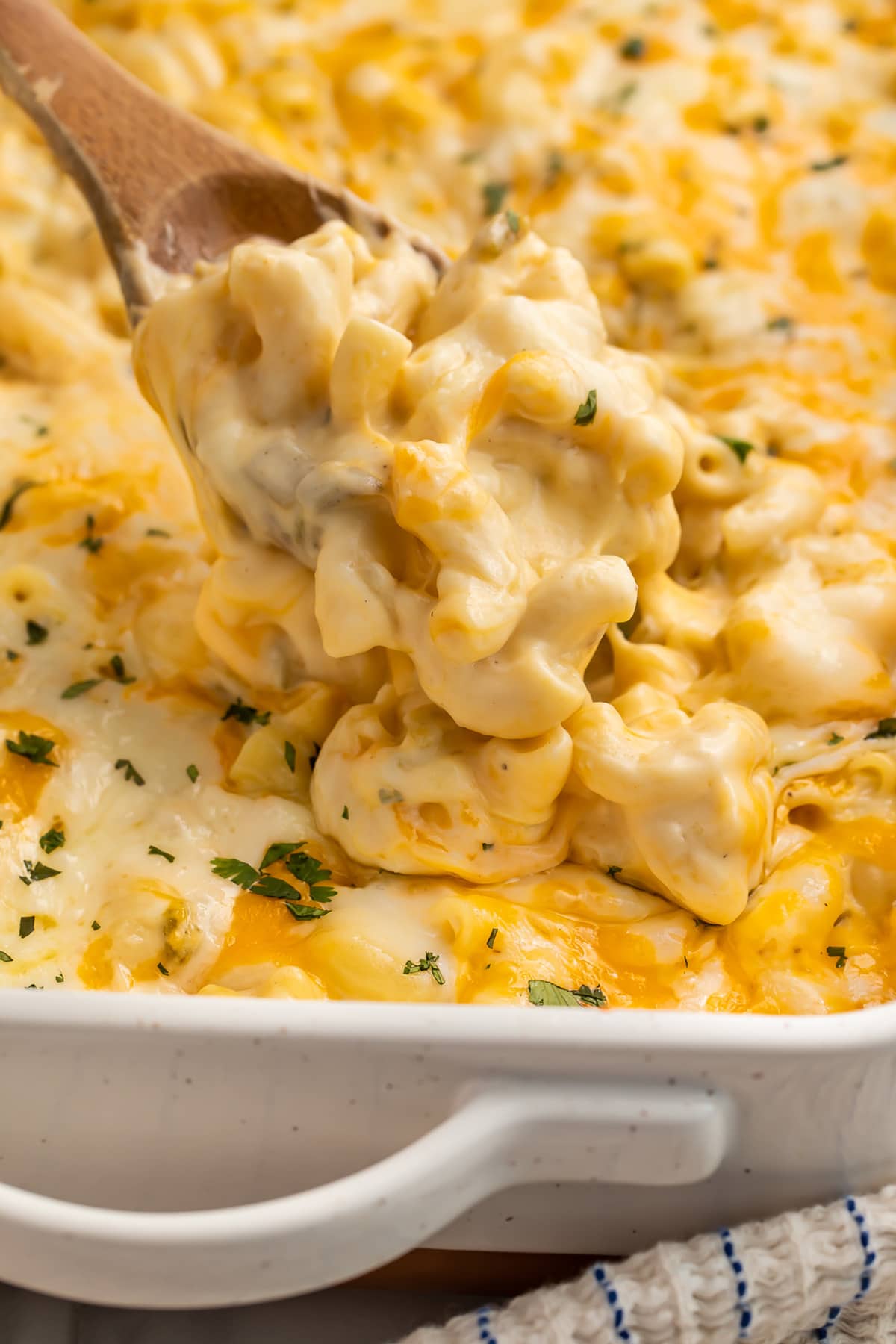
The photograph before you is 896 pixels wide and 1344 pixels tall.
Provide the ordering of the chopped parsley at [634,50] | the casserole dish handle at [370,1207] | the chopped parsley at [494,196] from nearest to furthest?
1. the casserole dish handle at [370,1207]
2. the chopped parsley at [494,196]
3. the chopped parsley at [634,50]

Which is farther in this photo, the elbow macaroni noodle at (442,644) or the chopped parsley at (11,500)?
the chopped parsley at (11,500)

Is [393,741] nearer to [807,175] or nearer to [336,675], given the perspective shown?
[336,675]

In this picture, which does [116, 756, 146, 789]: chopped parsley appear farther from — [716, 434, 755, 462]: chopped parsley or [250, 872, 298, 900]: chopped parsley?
[716, 434, 755, 462]: chopped parsley

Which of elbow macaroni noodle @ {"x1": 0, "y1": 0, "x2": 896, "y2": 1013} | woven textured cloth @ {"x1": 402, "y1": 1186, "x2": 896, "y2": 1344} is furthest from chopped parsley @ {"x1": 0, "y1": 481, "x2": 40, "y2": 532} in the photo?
woven textured cloth @ {"x1": 402, "y1": 1186, "x2": 896, "y2": 1344}

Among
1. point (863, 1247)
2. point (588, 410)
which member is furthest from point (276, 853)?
point (863, 1247)

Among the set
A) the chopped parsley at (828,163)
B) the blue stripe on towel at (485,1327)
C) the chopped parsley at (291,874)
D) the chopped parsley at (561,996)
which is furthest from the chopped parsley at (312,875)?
the chopped parsley at (828,163)

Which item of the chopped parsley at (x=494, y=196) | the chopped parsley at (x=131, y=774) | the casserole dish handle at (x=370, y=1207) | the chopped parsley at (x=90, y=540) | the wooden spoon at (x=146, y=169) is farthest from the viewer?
the chopped parsley at (x=494, y=196)

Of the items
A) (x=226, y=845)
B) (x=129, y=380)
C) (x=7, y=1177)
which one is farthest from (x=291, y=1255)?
(x=129, y=380)

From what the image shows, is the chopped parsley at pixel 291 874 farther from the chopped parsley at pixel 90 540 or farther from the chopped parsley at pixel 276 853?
the chopped parsley at pixel 90 540
